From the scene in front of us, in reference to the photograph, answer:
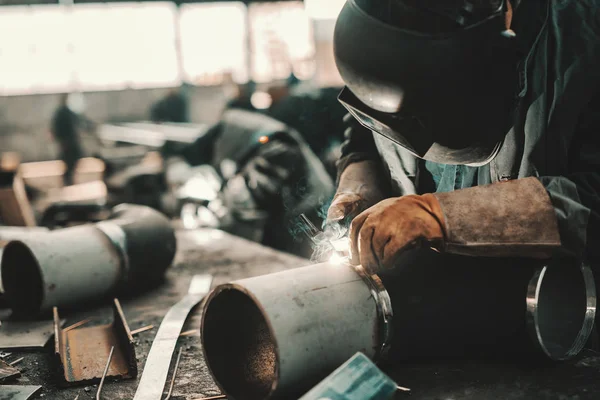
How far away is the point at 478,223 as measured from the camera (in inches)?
56.6

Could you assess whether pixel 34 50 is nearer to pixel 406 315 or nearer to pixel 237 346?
pixel 237 346

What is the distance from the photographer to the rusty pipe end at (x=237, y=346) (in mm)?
1548

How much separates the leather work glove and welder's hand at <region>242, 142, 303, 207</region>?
271cm

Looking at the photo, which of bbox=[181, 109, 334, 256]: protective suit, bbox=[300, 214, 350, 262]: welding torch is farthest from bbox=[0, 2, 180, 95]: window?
bbox=[300, 214, 350, 262]: welding torch

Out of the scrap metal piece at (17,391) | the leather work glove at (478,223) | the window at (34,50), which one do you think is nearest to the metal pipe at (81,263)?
→ the scrap metal piece at (17,391)

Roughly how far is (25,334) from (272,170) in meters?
2.34

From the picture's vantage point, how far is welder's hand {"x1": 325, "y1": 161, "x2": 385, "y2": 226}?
2.11m

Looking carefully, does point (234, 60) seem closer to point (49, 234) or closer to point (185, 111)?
point (185, 111)

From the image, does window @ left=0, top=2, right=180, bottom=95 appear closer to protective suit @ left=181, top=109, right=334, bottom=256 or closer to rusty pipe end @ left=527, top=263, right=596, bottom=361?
protective suit @ left=181, top=109, right=334, bottom=256

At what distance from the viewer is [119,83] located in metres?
14.4

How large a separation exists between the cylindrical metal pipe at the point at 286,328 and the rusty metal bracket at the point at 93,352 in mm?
416

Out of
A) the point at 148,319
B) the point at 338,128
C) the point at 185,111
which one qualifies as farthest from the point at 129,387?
the point at 185,111

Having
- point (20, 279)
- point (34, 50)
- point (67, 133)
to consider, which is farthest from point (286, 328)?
point (34, 50)

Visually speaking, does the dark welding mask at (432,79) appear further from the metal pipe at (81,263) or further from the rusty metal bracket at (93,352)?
the metal pipe at (81,263)
